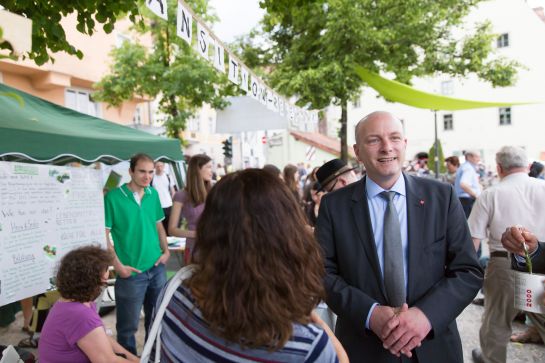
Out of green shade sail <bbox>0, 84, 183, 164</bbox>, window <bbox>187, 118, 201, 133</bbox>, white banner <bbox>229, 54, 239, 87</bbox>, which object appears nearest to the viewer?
green shade sail <bbox>0, 84, 183, 164</bbox>

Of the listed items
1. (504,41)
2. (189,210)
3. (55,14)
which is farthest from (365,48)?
(504,41)

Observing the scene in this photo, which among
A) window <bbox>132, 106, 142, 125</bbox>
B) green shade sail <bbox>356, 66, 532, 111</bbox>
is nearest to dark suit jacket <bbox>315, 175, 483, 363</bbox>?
green shade sail <bbox>356, 66, 532, 111</bbox>

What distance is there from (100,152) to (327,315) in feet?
10.5

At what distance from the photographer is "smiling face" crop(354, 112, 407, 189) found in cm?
203

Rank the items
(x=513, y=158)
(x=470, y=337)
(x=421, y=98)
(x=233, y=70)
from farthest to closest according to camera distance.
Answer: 1. (x=421, y=98)
2. (x=233, y=70)
3. (x=470, y=337)
4. (x=513, y=158)

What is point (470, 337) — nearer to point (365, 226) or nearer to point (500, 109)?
point (365, 226)

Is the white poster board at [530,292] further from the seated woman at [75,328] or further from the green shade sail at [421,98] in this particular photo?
the green shade sail at [421,98]

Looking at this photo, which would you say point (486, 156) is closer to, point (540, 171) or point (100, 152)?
point (540, 171)

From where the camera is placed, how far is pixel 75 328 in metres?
2.35

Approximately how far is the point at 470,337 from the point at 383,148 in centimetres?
360

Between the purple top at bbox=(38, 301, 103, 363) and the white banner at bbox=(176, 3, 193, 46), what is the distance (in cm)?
220

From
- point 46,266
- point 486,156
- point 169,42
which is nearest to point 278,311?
point 46,266

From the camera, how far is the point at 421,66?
1322 cm

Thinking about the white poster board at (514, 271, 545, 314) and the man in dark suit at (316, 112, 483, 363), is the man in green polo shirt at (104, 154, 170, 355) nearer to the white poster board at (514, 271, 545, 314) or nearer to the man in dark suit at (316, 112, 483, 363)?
the man in dark suit at (316, 112, 483, 363)
